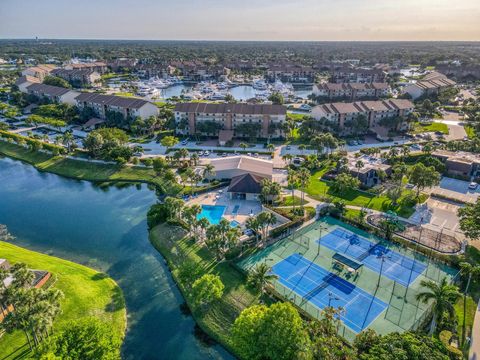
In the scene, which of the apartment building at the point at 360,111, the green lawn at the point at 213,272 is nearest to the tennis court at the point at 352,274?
the green lawn at the point at 213,272

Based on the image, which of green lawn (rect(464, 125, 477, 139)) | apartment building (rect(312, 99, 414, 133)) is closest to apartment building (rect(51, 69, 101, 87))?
apartment building (rect(312, 99, 414, 133))

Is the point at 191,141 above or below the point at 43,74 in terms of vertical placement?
below

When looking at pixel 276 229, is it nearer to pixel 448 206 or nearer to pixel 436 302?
pixel 436 302

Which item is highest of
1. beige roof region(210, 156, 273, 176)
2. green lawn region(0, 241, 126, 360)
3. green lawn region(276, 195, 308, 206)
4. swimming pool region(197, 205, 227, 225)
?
beige roof region(210, 156, 273, 176)

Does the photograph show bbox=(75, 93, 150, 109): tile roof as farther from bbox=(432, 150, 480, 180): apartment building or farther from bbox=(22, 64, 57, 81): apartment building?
bbox=(432, 150, 480, 180): apartment building

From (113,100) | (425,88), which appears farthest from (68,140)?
(425,88)

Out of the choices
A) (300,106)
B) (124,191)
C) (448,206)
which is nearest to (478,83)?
(300,106)

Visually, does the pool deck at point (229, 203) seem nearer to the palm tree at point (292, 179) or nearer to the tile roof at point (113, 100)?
the palm tree at point (292, 179)
